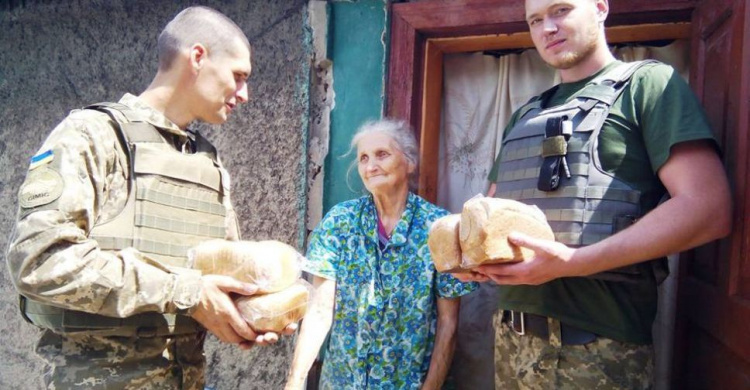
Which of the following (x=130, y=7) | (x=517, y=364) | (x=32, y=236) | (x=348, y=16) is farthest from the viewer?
(x=130, y=7)

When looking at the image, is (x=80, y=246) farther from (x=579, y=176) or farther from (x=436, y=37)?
(x=436, y=37)

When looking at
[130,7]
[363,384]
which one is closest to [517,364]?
[363,384]

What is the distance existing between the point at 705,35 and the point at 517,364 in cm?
151

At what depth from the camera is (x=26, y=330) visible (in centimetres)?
361

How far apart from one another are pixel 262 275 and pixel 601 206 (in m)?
1.04

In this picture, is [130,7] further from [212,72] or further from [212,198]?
[212,198]

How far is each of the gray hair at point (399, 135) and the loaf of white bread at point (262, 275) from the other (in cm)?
109

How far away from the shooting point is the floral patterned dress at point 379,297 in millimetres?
2459

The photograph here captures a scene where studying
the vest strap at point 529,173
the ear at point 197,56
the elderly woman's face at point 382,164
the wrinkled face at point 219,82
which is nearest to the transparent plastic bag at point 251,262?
the wrinkled face at point 219,82

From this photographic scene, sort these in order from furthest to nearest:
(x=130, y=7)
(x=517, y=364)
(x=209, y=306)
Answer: (x=130, y=7)
(x=517, y=364)
(x=209, y=306)

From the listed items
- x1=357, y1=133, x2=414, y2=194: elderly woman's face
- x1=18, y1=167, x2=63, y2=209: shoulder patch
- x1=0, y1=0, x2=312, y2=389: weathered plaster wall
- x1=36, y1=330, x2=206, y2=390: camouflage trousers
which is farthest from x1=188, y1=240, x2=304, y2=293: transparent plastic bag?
x1=0, y1=0, x2=312, y2=389: weathered plaster wall

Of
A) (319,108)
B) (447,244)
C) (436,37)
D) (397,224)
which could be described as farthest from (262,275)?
(436,37)

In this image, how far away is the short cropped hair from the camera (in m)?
2.07

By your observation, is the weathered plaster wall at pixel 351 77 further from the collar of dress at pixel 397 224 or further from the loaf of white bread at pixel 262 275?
the loaf of white bread at pixel 262 275
